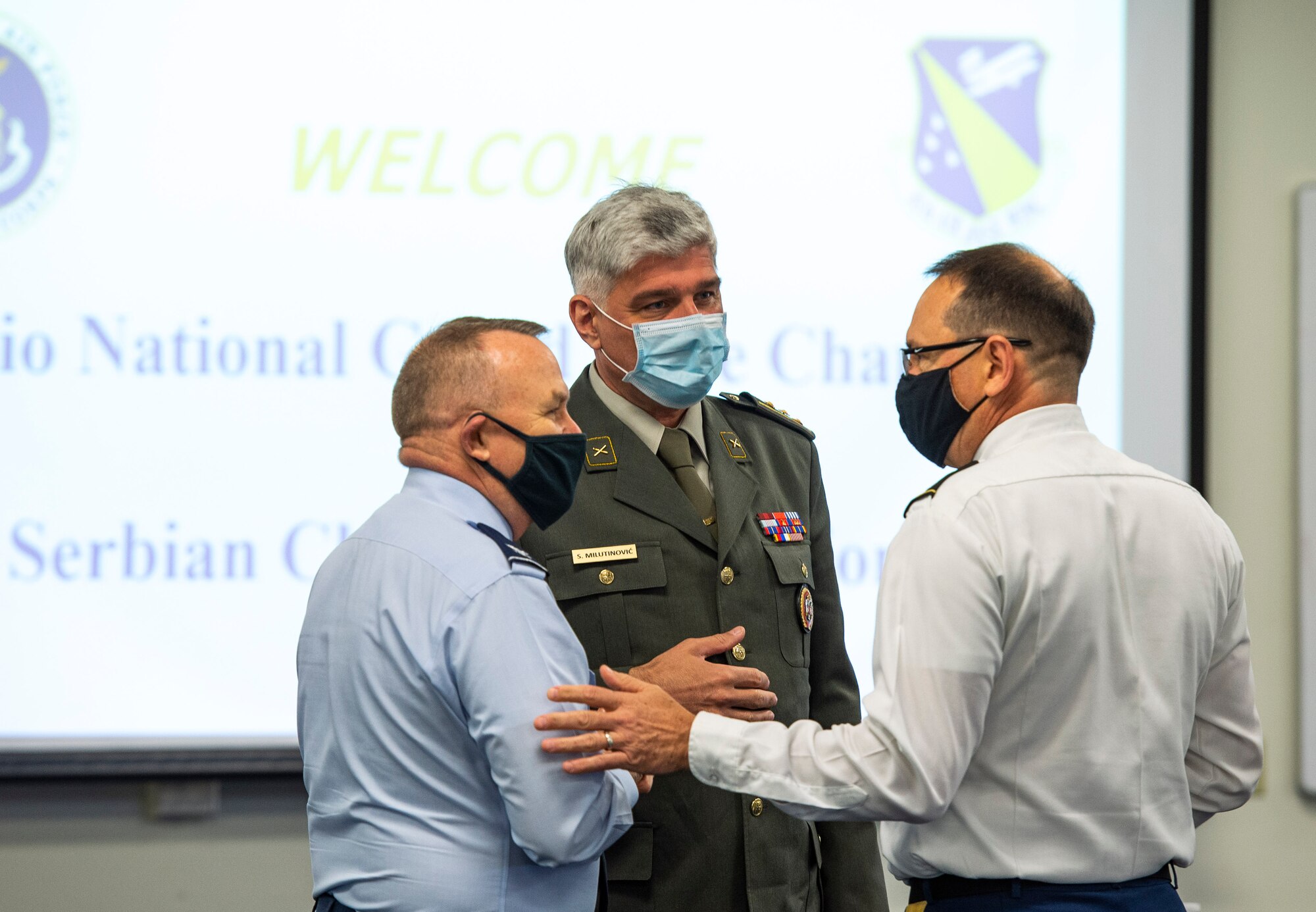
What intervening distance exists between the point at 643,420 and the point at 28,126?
1.85 m

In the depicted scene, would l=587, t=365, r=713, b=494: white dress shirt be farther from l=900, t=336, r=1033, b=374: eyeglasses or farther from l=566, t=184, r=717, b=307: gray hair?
l=900, t=336, r=1033, b=374: eyeglasses

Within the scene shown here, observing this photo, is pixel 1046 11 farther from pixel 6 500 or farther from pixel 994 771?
pixel 6 500

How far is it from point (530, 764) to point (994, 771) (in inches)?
22.5

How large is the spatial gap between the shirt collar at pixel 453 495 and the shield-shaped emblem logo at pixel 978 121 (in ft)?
6.38

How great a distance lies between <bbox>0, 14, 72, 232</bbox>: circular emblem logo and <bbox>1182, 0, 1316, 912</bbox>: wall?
295cm

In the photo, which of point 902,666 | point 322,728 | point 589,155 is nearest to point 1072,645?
point 902,666

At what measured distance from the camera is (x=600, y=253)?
1903 mm

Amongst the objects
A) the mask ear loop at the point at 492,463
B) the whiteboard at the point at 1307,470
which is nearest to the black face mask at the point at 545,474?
the mask ear loop at the point at 492,463

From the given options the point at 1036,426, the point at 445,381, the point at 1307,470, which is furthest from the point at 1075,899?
the point at 1307,470

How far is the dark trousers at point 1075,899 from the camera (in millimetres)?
1400

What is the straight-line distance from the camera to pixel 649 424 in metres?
1.92

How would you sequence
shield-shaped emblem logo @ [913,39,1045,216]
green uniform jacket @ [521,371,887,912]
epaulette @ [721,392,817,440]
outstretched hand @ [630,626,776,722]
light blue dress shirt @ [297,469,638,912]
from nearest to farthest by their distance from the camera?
light blue dress shirt @ [297,469,638,912] < outstretched hand @ [630,626,776,722] < green uniform jacket @ [521,371,887,912] < epaulette @ [721,392,817,440] < shield-shaped emblem logo @ [913,39,1045,216]

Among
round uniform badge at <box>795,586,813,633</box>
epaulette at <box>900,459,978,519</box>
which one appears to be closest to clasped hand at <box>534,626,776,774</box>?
round uniform badge at <box>795,586,813,633</box>

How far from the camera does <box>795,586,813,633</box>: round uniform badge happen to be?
74.6 inches
